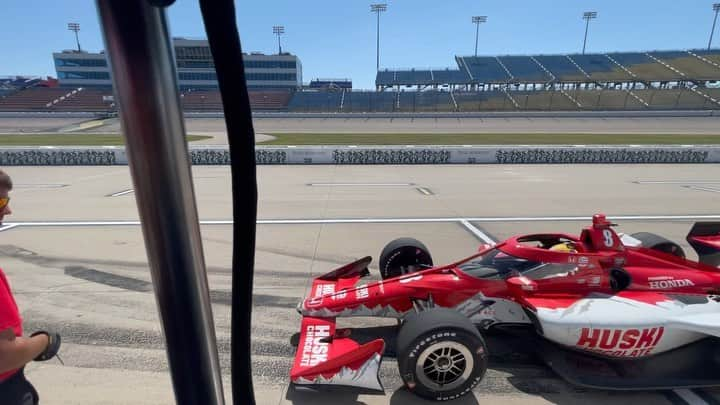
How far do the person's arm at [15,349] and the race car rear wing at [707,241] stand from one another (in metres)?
6.03

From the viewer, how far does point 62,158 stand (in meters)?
16.0

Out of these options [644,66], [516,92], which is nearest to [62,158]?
[516,92]

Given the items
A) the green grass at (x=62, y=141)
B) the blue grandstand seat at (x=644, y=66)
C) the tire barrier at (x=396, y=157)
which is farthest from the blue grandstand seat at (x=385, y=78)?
the tire barrier at (x=396, y=157)

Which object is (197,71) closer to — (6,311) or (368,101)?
(368,101)

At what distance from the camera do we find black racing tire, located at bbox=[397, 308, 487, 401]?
2729 mm

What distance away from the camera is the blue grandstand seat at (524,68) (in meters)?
66.1

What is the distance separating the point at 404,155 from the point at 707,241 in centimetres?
1294

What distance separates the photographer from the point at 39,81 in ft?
230

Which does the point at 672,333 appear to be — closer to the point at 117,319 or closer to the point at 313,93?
the point at 117,319

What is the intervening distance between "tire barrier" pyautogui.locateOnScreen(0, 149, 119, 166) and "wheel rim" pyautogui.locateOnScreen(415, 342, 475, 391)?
17.8 meters

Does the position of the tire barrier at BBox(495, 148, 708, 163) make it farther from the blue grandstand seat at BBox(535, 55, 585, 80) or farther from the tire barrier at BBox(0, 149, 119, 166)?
the blue grandstand seat at BBox(535, 55, 585, 80)

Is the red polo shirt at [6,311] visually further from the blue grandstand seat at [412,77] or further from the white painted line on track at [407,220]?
the blue grandstand seat at [412,77]

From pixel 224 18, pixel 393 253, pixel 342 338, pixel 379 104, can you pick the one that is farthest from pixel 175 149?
pixel 379 104

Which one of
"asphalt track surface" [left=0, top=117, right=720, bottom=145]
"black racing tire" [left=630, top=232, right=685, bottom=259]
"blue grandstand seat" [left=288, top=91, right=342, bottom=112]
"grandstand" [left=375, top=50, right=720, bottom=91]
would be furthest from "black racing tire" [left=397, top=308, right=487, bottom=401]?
"grandstand" [left=375, top=50, right=720, bottom=91]
